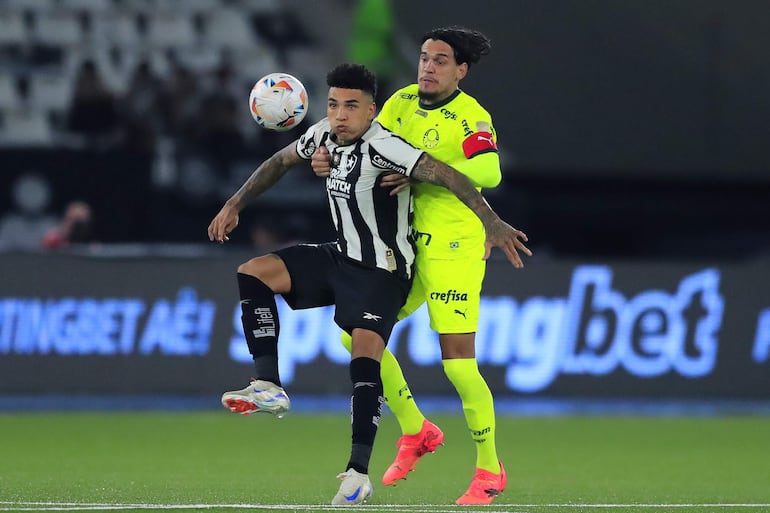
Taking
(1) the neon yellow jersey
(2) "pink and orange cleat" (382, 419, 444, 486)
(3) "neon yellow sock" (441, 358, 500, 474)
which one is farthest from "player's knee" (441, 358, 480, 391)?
(1) the neon yellow jersey

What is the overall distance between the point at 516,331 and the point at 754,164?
5555 millimetres

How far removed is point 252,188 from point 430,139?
94 centimetres

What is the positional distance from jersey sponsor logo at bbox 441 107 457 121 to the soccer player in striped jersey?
0.42 metres

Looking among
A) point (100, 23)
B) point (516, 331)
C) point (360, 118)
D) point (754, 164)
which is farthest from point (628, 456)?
point (100, 23)

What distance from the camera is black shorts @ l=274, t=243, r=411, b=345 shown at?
701 centimetres

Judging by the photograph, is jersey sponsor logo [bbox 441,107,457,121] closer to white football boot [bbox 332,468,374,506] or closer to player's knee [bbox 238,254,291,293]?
player's knee [bbox 238,254,291,293]

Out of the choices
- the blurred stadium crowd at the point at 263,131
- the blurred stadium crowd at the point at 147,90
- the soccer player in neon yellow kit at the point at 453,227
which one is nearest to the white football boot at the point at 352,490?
the soccer player in neon yellow kit at the point at 453,227

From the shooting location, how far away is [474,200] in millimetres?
6820

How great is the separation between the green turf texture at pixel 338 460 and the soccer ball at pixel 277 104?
185cm

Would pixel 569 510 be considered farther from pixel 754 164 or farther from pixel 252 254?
pixel 754 164

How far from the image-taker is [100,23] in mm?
18547

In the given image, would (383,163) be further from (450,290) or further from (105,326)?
(105,326)

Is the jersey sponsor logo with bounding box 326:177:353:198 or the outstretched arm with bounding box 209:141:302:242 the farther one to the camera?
the outstretched arm with bounding box 209:141:302:242

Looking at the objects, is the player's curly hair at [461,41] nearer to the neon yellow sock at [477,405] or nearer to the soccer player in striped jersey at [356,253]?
the soccer player in striped jersey at [356,253]
